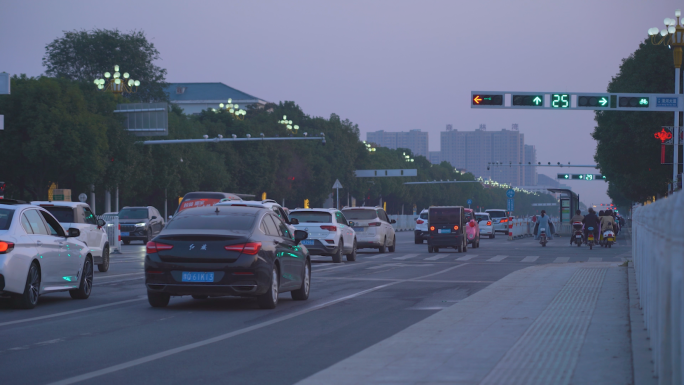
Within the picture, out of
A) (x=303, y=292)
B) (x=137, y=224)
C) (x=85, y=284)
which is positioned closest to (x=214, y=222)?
(x=303, y=292)

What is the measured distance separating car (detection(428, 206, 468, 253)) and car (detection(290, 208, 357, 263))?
771cm

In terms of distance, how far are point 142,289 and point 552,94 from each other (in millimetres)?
24126

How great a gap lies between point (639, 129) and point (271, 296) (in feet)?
158

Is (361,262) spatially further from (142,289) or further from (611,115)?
(611,115)

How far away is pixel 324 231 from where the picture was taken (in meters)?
27.0

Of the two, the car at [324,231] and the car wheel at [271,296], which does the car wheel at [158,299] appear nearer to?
the car wheel at [271,296]

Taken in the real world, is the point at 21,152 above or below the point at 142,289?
above

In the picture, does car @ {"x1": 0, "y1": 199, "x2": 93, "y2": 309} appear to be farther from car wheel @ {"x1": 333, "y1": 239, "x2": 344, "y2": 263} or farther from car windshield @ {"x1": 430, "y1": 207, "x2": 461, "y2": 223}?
car windshield @ {"x1": 430, "y1": 207, "x2": 461, "y2": 223}

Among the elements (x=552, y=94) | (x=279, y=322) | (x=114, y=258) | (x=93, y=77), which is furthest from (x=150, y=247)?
(x=93, y=77)

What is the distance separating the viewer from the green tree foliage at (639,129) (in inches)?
2186

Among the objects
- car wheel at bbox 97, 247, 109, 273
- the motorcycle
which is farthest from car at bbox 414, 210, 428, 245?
car wheel at bbox 97, 247, 109, 273

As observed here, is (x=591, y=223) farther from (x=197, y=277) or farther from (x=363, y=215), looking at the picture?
(x=197, y=277)

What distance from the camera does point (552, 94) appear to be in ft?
121

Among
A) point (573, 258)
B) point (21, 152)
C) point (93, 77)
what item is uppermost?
point (93, 77)
